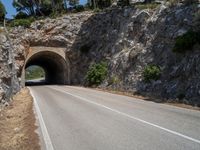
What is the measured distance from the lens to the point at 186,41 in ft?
75.8

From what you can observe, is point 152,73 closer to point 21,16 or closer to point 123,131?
point 123,131

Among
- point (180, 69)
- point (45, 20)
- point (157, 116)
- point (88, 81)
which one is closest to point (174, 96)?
point (180, 69)

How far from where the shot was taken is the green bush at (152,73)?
24.8 m

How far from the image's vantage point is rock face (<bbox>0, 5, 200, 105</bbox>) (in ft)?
73.5

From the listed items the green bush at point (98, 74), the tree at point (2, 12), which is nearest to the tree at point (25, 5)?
the tree at point (2, 12)

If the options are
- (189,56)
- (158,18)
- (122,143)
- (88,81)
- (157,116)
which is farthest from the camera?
(88,81)

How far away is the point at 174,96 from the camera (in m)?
20.9

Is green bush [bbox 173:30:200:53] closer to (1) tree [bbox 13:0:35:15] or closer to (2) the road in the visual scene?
(2) the road

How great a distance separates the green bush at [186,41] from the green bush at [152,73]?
84.1 inches

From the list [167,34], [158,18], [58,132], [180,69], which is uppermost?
[158,18]

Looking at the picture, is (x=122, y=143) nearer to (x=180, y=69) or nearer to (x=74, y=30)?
(x=180, y=69)

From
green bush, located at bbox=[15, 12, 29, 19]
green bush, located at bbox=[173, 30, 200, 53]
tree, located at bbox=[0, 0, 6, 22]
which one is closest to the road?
green bush, located at bbox=[173, 30, 200, 53]

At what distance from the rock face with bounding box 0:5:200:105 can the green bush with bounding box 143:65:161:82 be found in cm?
44

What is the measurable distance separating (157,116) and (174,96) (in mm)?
7870
